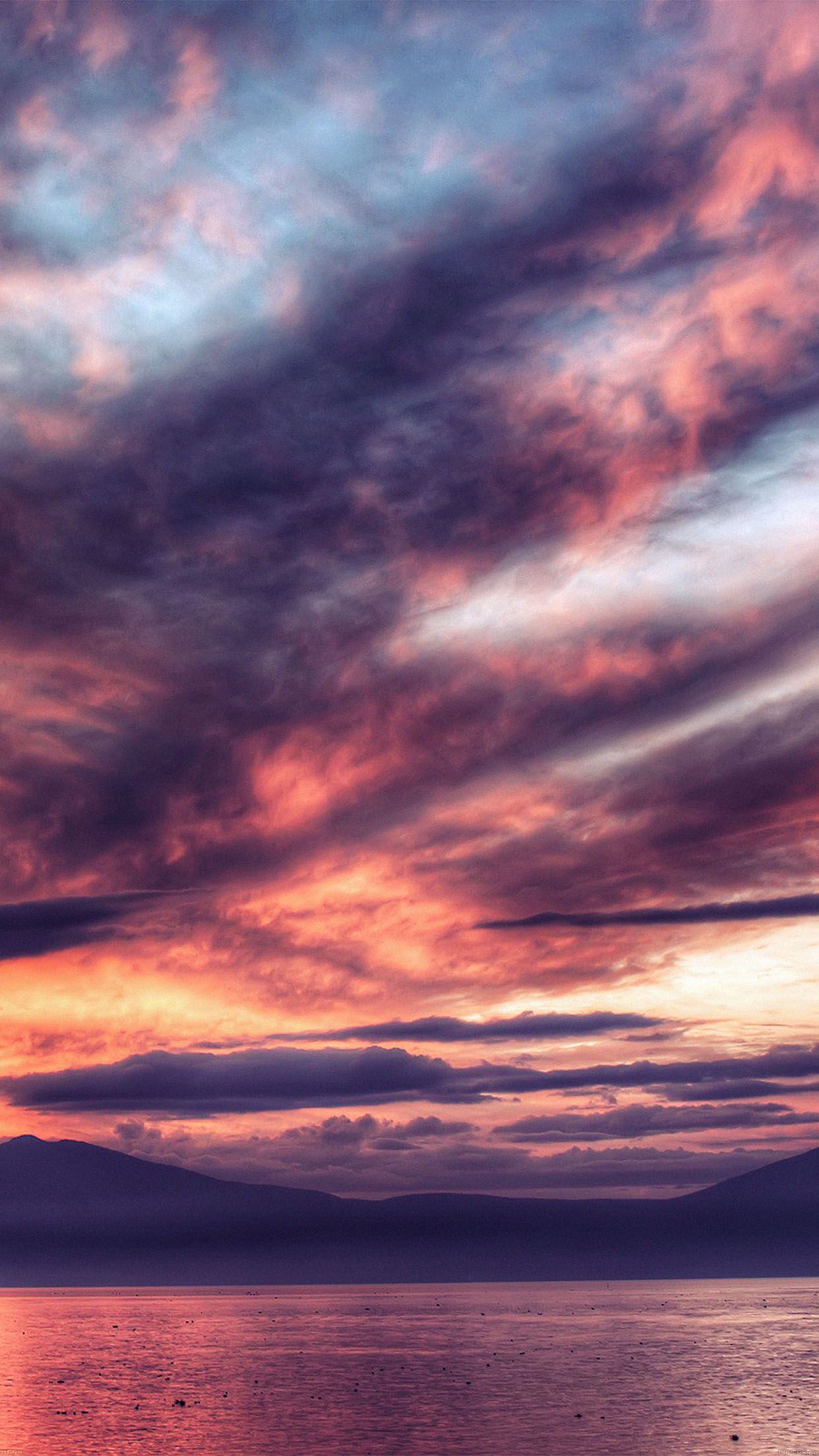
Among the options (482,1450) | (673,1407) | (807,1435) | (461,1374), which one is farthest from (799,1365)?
(482,1450)

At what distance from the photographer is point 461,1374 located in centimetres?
18375

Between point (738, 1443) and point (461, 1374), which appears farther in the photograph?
point (461, 1374)

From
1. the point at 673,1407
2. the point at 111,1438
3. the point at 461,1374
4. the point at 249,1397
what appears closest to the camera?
the point at 111,1438

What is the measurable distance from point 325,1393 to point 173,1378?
3431 centimetres

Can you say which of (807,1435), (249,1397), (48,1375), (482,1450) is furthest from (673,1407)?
(48,1375)

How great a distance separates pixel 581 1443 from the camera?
117500 millimetres

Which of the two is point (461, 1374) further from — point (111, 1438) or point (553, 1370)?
point (111, 1438)

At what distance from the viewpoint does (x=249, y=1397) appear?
157 m

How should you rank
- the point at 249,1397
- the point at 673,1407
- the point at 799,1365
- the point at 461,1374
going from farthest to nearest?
1. the point at 799,1365
2. the point at 461,1374
3. the point at 249,1397
4. the point at 673,1407

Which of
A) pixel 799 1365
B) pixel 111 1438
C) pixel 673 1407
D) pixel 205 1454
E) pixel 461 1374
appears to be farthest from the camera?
pixel 799 1365

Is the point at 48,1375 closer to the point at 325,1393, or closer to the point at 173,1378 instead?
the point at 173,1378

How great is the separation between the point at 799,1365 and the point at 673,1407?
65.4 metres

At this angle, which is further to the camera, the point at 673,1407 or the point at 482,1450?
the point at 673,1407

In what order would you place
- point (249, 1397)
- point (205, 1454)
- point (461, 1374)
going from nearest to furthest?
point (205, 1454) < point (249, 1397) < point (461, 1374)
